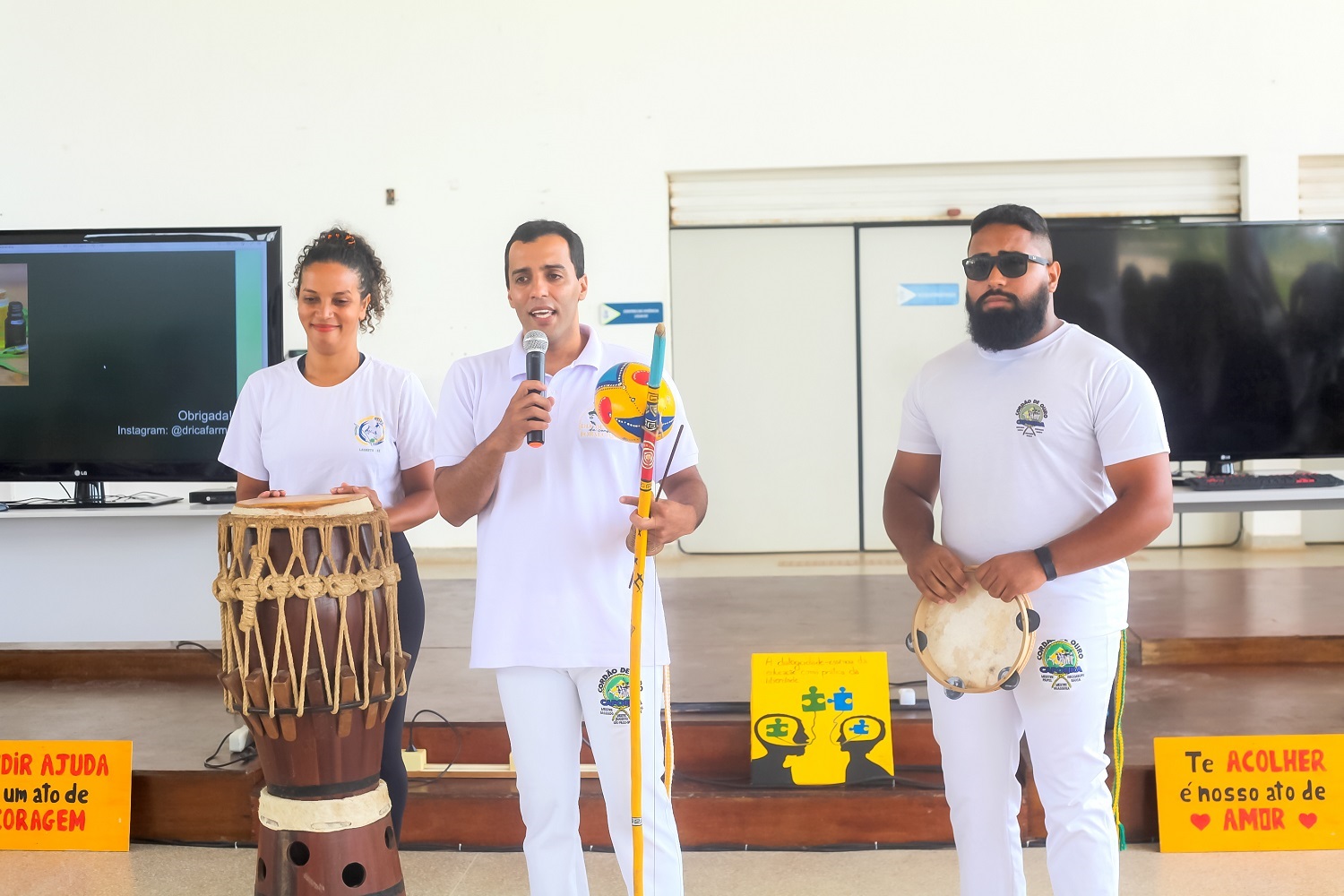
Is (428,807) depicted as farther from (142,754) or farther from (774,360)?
(774,360)

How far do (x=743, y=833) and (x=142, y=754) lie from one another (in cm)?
174

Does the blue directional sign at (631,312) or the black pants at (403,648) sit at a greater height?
the blue directional sign at (631,312)

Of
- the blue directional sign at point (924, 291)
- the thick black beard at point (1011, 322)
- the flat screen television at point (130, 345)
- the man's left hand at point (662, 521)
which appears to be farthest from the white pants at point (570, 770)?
the blue directional sign at point (924, 291)

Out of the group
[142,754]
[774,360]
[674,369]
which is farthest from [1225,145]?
[142,754]

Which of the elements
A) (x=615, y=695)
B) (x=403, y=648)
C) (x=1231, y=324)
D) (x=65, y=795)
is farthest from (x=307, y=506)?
(x=1231, y=324)

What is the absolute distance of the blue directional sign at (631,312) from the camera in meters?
6.83

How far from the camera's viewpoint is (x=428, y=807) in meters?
3.05

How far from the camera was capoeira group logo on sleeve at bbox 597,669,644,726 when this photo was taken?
199 cm

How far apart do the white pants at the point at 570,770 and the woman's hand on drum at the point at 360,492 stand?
0.43 meters

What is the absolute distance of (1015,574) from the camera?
2021 millimetres

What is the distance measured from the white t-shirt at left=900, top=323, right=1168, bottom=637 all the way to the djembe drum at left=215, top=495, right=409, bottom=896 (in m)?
1.15

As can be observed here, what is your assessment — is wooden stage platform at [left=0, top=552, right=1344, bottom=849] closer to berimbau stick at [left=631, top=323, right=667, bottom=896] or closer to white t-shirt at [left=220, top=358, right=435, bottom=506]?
white t-shirt at [left=220, top=358, right=435, bottom=506]

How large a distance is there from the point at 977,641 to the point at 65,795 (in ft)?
8.26

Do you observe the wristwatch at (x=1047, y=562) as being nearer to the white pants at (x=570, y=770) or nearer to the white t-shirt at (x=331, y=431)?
the white pants at (x=570, y=770)
